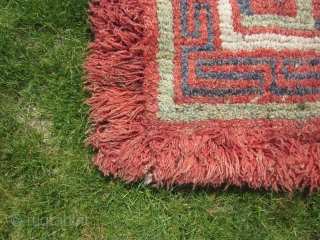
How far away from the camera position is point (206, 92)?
0.80 m

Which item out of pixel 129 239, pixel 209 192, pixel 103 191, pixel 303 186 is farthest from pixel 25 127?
pixel 303 186

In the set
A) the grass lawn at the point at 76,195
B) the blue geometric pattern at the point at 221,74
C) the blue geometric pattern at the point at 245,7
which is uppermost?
the blue geometric pattern at the point at 245,7

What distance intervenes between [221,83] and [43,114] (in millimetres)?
476

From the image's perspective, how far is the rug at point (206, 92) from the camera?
769 mm

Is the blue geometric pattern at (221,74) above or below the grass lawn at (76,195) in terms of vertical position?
above

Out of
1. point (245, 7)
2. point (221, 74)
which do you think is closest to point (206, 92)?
point (221, 74)

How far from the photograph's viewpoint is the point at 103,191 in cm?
82

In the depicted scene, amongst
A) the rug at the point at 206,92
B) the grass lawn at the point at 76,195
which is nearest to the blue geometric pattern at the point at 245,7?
the rug at the point at 206,92

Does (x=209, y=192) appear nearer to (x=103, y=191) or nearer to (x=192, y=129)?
(x=192, y=129)

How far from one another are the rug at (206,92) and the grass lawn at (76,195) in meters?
0.06

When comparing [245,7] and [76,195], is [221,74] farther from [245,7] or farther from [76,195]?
Answer: [76,195]

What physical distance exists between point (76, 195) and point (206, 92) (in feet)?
1.39

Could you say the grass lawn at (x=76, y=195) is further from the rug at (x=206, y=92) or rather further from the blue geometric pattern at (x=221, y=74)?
the blue geometric pattern at (x=221, y=74)

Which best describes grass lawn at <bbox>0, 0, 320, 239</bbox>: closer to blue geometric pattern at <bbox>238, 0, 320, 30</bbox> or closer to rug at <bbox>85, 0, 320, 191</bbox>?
rug at <bbox>85, 0, 320, 191</bbox>
